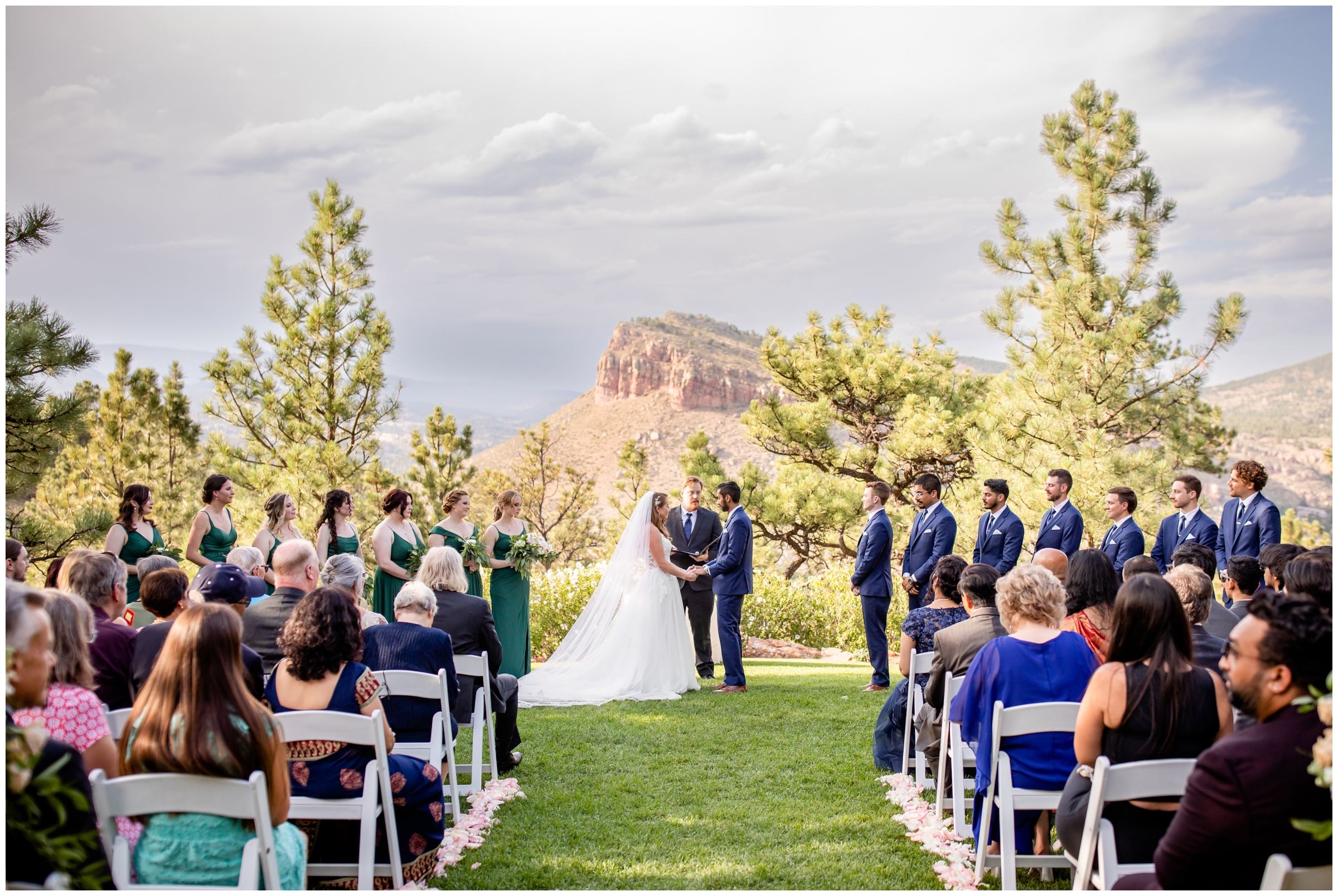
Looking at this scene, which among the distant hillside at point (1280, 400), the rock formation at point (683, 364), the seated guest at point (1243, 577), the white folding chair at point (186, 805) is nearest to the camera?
the white folding chair at point (186, 805)

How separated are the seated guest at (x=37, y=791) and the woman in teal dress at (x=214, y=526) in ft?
15.6

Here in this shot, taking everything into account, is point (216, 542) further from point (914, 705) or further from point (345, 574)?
point (914, 705)

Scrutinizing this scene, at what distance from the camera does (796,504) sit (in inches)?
643

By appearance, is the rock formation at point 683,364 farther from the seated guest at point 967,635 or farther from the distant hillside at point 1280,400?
the seated guest at point 967,635

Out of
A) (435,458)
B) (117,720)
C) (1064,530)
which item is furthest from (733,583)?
(435,458)

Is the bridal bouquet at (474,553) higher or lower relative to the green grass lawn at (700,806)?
higher

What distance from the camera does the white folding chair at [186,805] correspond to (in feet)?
7.86

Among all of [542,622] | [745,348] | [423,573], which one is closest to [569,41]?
[423,573]

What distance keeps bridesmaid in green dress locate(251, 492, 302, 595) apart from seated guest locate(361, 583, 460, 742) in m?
2.40

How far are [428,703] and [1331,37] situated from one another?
458 centimetres

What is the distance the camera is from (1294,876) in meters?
2.02

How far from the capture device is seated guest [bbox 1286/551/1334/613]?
3.46 m

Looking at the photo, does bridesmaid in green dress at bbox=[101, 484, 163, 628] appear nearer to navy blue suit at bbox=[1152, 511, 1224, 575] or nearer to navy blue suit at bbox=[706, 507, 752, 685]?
navy blue suit at bbox=[706, 507, 752, 685]

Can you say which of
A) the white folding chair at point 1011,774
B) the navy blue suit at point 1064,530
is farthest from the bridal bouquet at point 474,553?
the white folding chair at point 1011,774
